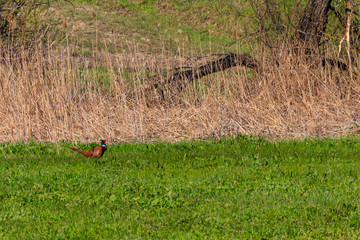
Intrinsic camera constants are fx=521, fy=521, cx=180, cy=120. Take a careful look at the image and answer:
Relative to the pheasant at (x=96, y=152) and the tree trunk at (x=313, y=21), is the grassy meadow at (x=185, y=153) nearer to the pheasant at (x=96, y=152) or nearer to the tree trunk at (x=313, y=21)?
the pheasant at (x=96, y=152)

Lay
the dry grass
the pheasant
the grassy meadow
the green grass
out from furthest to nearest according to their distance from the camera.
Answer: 1. the dry grass
2. the pheasant
3. the grassy meadow
4. the green grass

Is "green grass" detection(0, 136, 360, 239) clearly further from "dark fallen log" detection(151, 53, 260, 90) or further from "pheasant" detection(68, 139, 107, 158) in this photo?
"dark fallen log" detection(151, 53, 260, 90)

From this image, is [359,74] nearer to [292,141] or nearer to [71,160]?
[292,141]

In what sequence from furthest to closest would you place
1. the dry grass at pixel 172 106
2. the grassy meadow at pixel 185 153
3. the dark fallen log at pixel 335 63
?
1. the dark fallen log at pixel 335 63
2. the dry grass at pixel 172 106
3. the grassy meadow at pixel 185 153

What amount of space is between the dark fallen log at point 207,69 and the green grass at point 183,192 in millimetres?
2857

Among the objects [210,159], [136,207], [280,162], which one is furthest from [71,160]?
[280,162]

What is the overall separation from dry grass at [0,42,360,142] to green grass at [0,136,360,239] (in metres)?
1.06

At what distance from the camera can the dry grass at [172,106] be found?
9219 mm

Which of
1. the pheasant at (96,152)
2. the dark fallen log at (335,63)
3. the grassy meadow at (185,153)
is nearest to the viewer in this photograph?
the grassy meadow at (185,153)

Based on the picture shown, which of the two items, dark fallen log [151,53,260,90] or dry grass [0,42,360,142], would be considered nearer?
dry grass [0,42,360,142]

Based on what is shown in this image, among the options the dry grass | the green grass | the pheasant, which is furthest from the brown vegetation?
the pheasant

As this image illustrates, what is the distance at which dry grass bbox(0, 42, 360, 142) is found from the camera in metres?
9.22

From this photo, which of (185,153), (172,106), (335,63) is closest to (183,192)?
(185,153)

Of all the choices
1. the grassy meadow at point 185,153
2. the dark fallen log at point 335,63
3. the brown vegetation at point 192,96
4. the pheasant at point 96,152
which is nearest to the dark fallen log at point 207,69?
the brown vegetation at point 192,96
